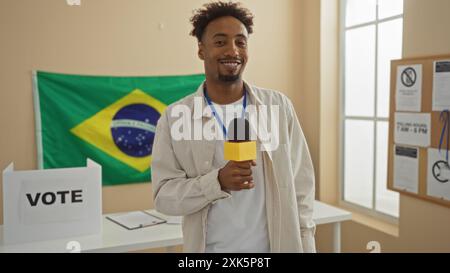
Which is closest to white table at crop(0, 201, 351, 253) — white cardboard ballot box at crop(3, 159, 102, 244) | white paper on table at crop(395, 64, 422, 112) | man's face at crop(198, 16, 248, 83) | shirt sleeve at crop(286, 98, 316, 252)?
white cardboard ballot box at crop(3, 159, 102, 244)

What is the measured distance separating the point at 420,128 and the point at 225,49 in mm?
1662

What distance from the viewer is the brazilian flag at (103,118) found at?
2875 mm

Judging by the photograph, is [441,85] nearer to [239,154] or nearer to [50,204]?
[239,154]

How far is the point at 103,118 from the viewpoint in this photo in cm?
305

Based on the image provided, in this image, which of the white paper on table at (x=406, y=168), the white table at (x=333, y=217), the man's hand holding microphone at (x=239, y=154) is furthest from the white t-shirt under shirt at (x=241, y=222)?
the white paper on table at (x=406, y=168)

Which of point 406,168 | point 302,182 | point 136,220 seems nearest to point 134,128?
point 136,220

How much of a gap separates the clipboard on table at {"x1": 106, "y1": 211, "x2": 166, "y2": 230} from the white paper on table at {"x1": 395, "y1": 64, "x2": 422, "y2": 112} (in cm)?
160

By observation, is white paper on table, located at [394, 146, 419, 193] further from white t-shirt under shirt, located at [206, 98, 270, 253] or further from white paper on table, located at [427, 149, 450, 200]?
white t-shirt under shirt, located at [206, 98, 270, 253]

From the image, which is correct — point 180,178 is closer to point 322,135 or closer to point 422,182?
point 422,182

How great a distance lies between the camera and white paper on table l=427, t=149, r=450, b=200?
7.79 feet

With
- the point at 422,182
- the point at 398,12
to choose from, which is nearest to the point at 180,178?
the point at 422,182

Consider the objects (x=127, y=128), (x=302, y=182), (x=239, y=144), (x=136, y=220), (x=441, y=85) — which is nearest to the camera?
(x=239, y=144)
